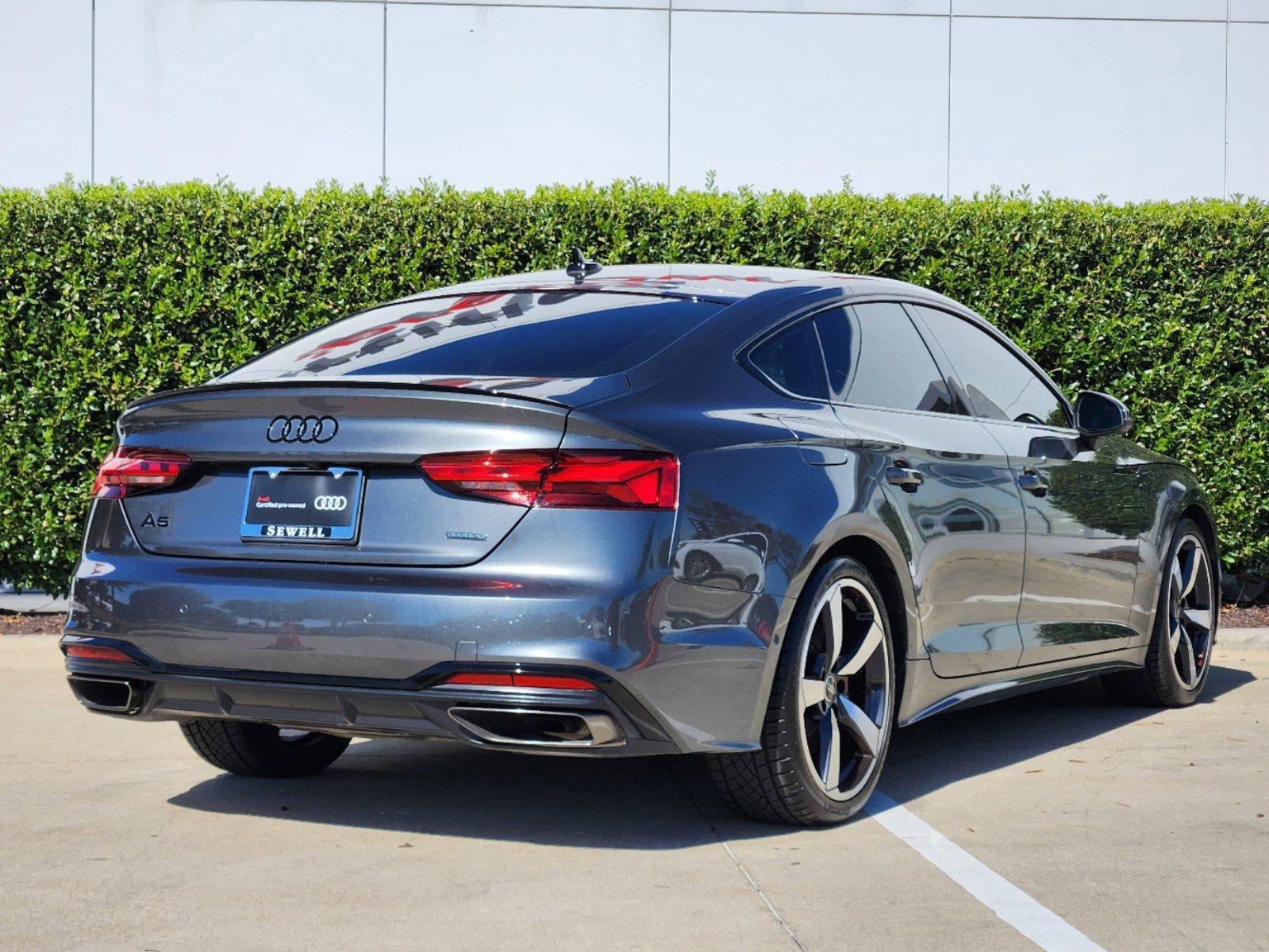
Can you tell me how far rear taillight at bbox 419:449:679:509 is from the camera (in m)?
3.91

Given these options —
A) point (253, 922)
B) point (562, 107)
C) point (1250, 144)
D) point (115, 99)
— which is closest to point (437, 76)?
point (562, 107)

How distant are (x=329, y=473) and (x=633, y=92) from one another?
843 centimetres

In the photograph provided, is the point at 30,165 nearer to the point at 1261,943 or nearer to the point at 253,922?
the point at 253,922

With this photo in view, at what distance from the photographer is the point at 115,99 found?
38.7ft

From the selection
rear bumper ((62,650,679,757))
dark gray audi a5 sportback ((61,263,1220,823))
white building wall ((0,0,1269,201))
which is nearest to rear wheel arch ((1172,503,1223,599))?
dark gray audi a5 sportback ((61,263,1220,823))

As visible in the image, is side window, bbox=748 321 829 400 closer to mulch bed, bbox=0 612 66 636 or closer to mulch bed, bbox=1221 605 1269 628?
mulch bed, bbox=1221 605 1269 628

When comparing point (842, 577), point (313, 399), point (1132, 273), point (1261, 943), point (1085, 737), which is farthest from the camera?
point (1132, 273)

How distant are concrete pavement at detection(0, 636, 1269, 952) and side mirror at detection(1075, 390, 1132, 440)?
1190 mm

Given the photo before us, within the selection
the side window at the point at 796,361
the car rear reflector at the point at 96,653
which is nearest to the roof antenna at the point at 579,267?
the side window at the point at 796,361

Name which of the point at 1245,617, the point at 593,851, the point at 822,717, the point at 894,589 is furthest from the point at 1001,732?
the point at 1245,617

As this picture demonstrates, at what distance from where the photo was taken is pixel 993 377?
5902 mm

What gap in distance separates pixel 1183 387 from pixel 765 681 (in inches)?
241

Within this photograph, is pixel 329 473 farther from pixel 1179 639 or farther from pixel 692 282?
pixel 1179 639

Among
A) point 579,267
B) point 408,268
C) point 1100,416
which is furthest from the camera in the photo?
point 408,268
